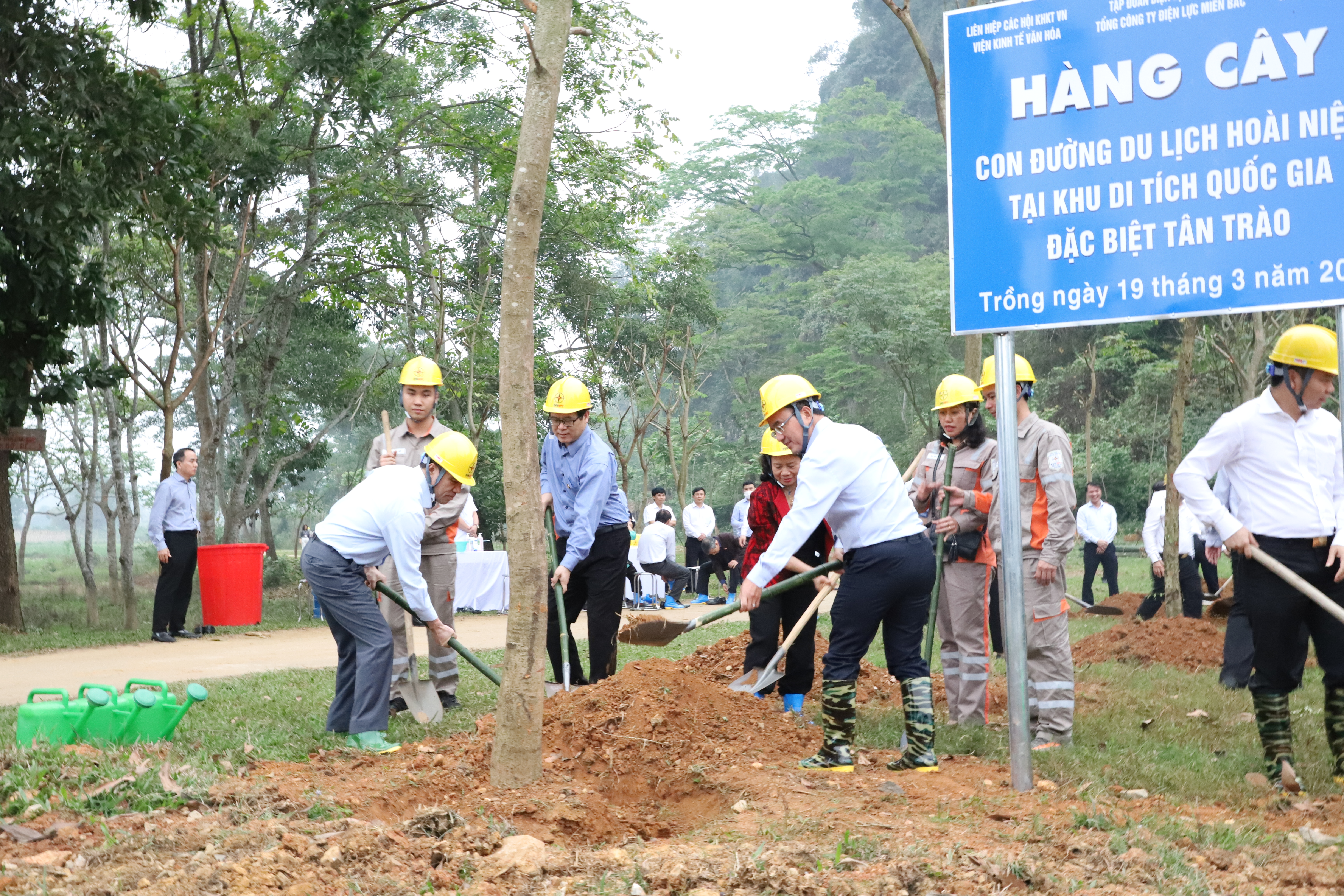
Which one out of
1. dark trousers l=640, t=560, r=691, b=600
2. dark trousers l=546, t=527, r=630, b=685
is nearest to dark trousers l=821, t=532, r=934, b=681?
dark trousers l=546, t=527, r=630, b=685

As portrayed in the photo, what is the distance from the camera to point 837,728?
5336mm

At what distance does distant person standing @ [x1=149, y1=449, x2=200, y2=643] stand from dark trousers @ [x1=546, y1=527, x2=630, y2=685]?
6.70 meters

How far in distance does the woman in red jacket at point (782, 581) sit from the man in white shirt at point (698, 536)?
1295 centimetres

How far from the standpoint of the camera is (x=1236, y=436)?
5359 millimetres

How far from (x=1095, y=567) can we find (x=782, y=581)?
37.6 ft

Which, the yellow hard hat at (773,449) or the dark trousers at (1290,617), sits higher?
the yellow hard hat at (773,449)

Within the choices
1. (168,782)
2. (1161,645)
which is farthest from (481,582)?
(168,782)

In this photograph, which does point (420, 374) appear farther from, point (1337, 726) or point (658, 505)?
point (658, 505)

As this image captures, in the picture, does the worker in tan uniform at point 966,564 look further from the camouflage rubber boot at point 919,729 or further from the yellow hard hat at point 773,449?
the camouflage rubber boot at point 919,729

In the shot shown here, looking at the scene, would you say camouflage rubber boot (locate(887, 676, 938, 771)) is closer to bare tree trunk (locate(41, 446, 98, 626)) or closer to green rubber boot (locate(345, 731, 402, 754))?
green rubber boot (locate(345, 731, 402, 754))

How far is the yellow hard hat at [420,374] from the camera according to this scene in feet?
22.9

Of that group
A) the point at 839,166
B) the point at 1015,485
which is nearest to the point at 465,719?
the point at 1015,485

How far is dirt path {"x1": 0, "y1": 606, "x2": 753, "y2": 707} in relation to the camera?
9.36 m

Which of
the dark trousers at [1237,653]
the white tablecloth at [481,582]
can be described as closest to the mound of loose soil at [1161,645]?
the dark trousers at [1237,653]
